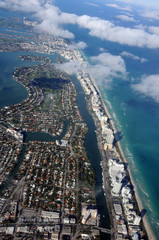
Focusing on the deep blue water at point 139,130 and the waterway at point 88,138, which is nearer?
the waterway at point 88,138

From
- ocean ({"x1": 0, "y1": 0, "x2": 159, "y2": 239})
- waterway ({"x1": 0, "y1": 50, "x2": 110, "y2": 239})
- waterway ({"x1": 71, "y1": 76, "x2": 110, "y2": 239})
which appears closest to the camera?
waterway ({"x1": 71, "y1": 76, "x2": 110, "y2": 239})

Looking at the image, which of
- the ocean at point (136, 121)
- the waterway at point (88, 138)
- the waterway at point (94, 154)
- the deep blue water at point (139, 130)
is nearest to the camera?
the waterway at point (94, 154)

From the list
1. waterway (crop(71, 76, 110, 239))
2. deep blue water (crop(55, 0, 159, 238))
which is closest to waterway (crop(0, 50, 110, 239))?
waterway (crop(71, 76, 110, 239))

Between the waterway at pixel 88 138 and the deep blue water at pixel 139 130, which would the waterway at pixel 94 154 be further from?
the deep blue water at pixel 139 130

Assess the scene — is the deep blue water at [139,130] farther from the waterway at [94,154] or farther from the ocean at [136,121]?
the waterway at [94,154]

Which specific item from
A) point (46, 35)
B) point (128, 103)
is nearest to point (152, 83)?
point (128, 103)

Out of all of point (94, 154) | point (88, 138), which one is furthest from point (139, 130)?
point (94, 154)

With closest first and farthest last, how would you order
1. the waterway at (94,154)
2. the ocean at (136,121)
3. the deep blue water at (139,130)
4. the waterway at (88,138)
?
the waterway at (94,154)
the waterway at (88,138)
the deep blue water at (139,130)
the ocean at (136,121)

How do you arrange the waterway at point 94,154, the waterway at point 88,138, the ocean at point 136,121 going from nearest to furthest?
the waterway at point 94,154
the waterway at point 88,138
the ocean at point 136,121

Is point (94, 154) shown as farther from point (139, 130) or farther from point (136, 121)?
point (136, 121)

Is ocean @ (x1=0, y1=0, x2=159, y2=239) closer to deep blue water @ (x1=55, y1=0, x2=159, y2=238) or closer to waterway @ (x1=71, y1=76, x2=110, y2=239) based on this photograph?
deep blue water @ (x1=55, y1=0, x2=159, y2=238)

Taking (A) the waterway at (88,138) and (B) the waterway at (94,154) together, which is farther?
(A) the waterway at (88,138)

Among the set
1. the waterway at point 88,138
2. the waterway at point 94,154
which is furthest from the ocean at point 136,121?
the waterway at point 94,154
